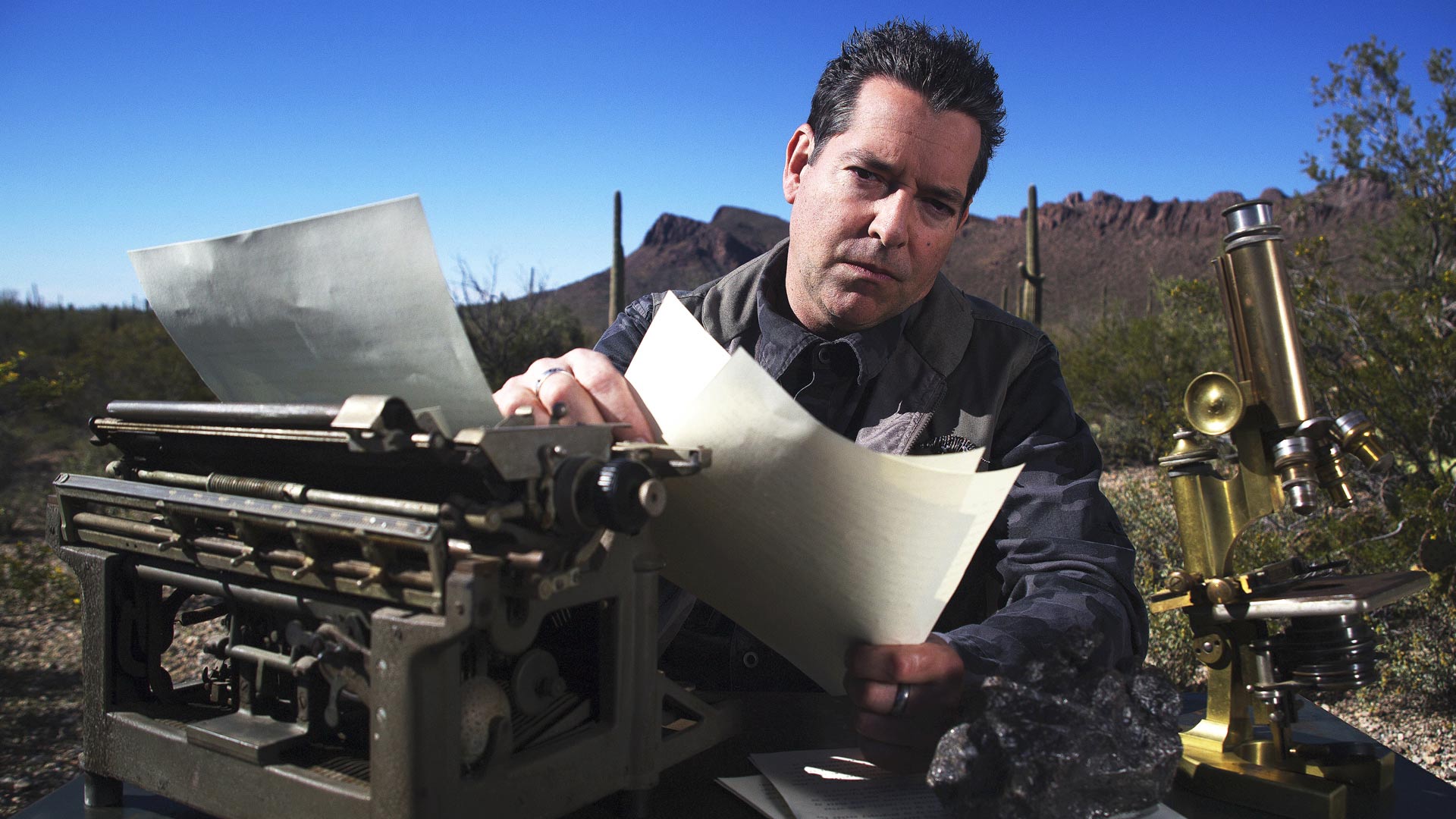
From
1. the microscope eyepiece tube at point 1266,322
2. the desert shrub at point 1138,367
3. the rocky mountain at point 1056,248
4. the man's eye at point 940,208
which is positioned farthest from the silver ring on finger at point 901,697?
the rocky mountain at point 1056,248

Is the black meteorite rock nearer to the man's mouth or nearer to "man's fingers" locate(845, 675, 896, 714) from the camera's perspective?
"man's fingers" locate(845, 675, 896, 714)

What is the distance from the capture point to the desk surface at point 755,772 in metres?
1.27

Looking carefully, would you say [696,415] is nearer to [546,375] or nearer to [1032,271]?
[546,375]

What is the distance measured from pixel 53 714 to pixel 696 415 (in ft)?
19.1

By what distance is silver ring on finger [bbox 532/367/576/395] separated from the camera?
1.32m

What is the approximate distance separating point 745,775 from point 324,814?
0.58 metres

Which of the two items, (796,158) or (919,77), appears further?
(796,158)

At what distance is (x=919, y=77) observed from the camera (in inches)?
76.7

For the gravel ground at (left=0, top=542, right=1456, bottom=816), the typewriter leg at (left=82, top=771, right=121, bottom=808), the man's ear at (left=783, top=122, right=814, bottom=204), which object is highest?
the man's ear at (left=783, top=122, right=814, bottom=204)

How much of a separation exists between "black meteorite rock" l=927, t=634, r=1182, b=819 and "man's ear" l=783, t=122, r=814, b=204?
1309mm

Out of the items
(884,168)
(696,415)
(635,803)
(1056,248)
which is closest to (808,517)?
(696,415)

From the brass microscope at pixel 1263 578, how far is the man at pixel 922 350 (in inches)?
6.1

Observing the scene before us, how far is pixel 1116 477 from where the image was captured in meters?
11.7

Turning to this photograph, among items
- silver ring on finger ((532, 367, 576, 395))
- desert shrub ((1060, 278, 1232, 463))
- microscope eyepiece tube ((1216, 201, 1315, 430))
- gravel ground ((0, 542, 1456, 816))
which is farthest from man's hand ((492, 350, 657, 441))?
desert shrub ((1060, 278, 1232, 463))
